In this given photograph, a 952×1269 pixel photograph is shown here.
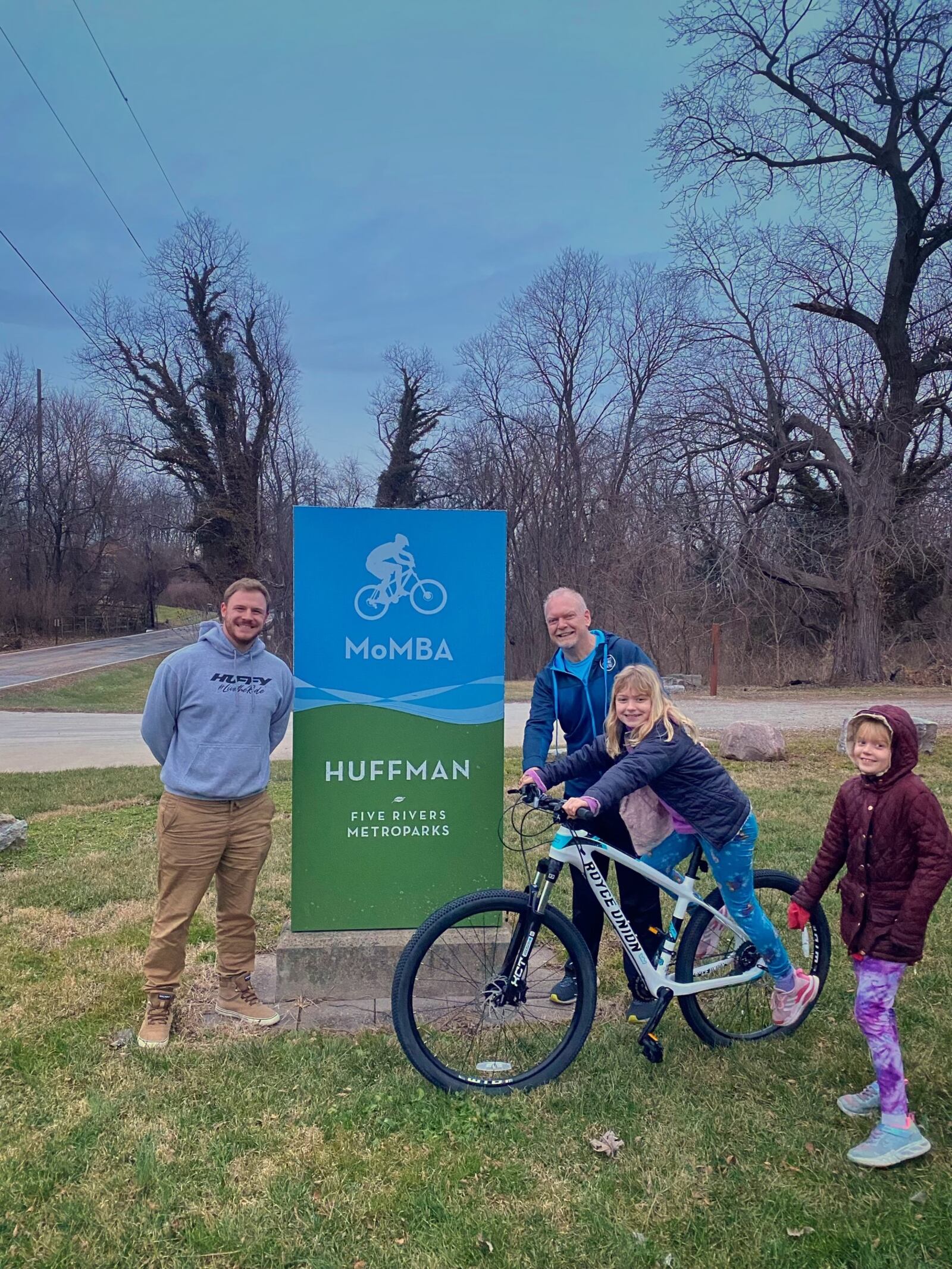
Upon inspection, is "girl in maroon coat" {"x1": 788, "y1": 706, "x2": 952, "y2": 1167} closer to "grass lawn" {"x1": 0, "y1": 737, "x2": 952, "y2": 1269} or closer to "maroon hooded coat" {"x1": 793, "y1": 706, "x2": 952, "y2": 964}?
"maroon hooded coat" {"x1": 793, "y1": 706, "x2": 952, "y2": 964}

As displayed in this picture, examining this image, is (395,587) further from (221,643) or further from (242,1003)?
(242,1003)

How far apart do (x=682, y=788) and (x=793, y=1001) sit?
1051 millimetres

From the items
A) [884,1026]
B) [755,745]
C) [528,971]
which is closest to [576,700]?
[528,971]

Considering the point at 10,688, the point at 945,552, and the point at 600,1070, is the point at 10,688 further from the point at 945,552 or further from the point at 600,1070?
the point at 945,552

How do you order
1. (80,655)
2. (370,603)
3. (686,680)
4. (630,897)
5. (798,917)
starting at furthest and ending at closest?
1. (80,655)
2. (686,680)
3. (370,603)
4. (630,897)
5. (798,917)

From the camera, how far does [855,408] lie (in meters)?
23.6

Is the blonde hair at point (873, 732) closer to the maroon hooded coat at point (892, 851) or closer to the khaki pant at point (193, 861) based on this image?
the maroon hooded coat at point (892, 851)

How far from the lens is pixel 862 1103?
9.99 ft

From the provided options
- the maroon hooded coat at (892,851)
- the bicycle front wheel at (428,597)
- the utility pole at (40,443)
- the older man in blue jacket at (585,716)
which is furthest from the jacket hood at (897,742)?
the utility pole at (40,443)

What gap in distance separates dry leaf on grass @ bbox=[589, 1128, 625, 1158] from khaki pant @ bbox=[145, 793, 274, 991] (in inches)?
66.4

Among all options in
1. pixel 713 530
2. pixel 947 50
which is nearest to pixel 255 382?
pixel 713 530

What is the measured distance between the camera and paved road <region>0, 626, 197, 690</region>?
25.6 m

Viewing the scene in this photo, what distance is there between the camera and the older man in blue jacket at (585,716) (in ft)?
12.1

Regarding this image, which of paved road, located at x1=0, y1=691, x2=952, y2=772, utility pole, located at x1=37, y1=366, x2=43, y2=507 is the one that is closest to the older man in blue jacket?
paved road, located at x1=0, y1=691, x2=952, y2=772
